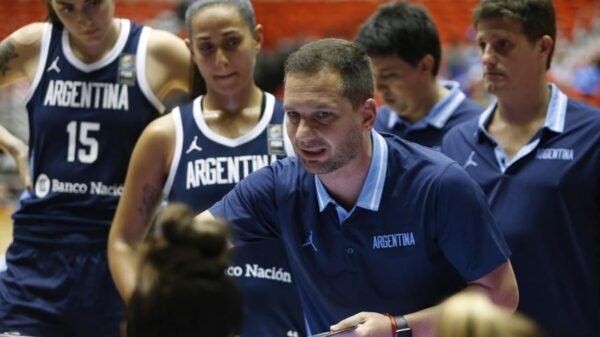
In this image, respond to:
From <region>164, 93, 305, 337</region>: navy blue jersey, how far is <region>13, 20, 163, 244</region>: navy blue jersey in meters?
0.43

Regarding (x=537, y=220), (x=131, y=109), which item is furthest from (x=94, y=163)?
(x=537, y=220)

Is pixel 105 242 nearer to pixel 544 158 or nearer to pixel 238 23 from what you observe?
pixel 238 23

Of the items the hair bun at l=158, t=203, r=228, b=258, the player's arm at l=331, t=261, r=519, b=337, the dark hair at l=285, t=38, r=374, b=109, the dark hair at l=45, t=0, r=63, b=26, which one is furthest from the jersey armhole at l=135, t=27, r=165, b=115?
the hair bun at l=158, t=203, r=228, b=258

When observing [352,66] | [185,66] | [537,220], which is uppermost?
[185,66]

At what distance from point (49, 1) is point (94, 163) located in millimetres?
706

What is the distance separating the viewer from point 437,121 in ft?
14.8

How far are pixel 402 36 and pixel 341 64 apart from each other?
1.64 metres

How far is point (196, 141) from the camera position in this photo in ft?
12.4

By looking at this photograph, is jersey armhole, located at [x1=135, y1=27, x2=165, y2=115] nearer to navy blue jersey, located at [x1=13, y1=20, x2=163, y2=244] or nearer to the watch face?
navy blue jersey, located at [x1=13, y1=20, x2=163, y2=244]

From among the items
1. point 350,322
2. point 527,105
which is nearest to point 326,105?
point 350,322

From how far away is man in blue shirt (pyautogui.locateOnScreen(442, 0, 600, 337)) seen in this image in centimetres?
365

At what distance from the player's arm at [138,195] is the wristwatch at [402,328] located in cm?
125

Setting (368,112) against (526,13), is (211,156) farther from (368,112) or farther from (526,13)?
(526,13)

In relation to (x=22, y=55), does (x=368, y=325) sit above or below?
below
